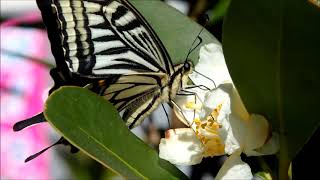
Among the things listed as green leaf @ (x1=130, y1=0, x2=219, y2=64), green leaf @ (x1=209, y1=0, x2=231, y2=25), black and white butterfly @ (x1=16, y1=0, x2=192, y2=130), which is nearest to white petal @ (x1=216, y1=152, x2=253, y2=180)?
green leaf @ (x1=130, y1=0, x2=219, y2=64)

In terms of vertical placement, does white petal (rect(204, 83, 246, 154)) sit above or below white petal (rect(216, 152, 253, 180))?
above

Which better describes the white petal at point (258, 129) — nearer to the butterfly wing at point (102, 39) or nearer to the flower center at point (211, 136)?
the flower center at point (211, 136)

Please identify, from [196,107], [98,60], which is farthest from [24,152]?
[196,107]

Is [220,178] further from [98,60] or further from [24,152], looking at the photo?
[24,152]

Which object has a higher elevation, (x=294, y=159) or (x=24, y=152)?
(x=294, y=159)

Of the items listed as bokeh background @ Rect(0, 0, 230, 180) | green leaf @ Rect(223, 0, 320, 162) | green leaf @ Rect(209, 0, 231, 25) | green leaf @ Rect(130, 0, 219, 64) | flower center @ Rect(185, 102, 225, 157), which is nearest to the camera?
green leaf @ Rect(223, 0, 320, 162)

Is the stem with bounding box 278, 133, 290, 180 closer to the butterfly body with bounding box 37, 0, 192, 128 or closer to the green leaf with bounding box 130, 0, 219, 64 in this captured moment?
the green leaf with bounding box 130, 0, 219, 64

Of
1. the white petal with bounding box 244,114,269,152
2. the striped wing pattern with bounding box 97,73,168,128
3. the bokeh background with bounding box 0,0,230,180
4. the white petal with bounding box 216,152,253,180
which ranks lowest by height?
the bokeh background with bounding box 0,0,230,180
